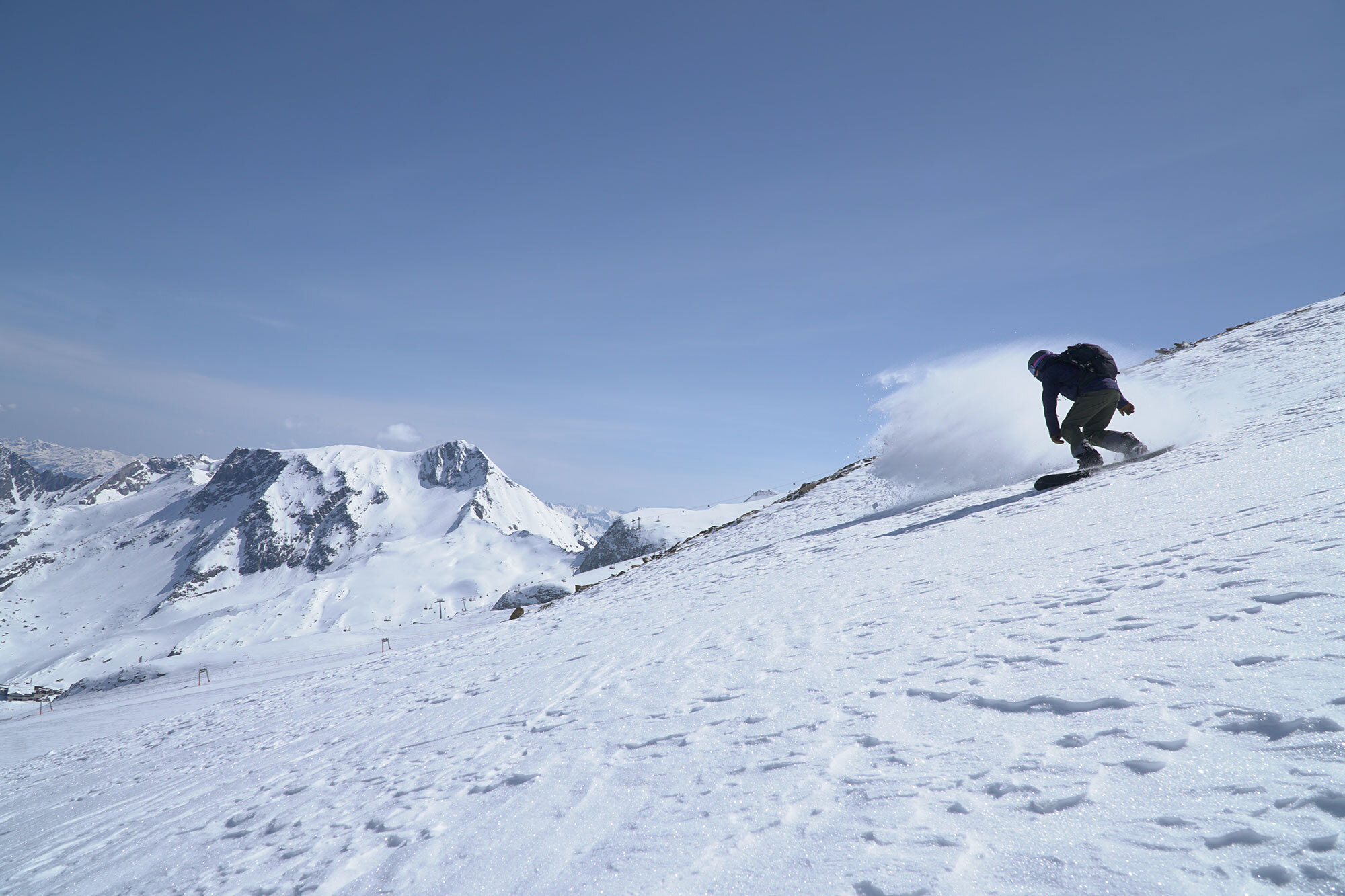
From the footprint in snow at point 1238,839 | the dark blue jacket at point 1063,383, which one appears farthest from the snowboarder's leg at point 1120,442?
the footprint in snow at point 1238,839

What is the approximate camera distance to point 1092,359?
1102 cm

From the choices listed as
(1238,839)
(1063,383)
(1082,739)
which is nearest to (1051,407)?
(1063,383)

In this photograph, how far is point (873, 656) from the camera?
464 centimetres

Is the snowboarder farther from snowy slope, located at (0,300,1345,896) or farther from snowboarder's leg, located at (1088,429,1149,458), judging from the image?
snowy slope, located at (0,300,1345,896)

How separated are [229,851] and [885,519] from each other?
38.7ft

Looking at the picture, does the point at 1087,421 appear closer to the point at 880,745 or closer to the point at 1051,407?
the point at 1051,407

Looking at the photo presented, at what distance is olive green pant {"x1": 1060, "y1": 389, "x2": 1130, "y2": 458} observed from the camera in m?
10.8

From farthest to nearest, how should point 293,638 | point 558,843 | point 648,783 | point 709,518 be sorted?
point 709,518
point 293,638
point 648,783
point 558,843

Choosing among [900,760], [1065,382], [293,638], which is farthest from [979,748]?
[293,638]

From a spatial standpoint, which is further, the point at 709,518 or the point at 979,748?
the point at 709,518

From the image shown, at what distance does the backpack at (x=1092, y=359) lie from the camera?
1088cm

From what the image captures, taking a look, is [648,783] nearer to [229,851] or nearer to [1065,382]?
[229,851]

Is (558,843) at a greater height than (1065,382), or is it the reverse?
(1065,382)

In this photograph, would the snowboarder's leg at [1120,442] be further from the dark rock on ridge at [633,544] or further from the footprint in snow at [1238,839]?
the dark rock on ridge at [633,544]
